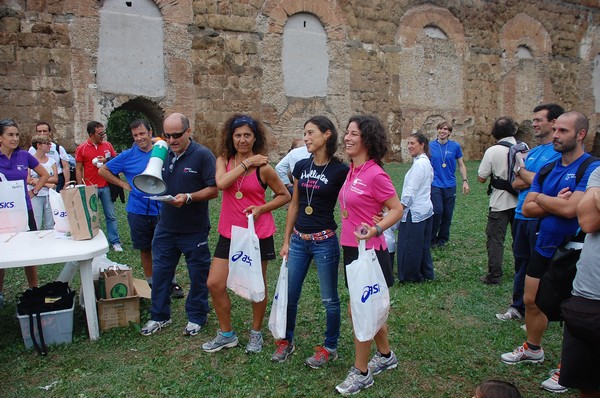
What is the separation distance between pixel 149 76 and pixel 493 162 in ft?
32.1

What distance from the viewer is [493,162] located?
5.36 m

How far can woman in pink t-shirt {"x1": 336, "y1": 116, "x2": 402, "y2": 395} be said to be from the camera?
3.34 metres

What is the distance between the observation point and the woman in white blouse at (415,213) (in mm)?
5613

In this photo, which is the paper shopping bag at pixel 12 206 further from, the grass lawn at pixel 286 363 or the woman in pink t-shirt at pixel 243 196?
the woman in pink t-shirt at pixel 243 196

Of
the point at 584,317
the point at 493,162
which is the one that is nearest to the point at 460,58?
the point at 493,162

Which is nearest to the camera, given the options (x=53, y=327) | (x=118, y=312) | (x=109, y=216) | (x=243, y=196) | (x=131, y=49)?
(x=243, y=196)

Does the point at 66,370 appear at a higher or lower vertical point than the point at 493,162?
lower

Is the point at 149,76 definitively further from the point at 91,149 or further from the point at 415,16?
the point at 415,16

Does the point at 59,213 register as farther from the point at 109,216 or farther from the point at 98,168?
the point at 98,168

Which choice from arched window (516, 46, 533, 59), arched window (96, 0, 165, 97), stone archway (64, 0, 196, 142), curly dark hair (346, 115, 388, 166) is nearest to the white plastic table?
curly dark hair (346, 115, 388, 166)

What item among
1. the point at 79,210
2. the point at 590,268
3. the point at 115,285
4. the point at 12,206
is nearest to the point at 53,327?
the point at 115,285

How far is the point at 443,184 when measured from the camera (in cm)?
733

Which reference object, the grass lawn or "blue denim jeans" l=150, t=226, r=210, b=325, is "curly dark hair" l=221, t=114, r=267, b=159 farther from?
the grass lawn

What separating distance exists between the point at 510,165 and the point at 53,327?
181 inches
